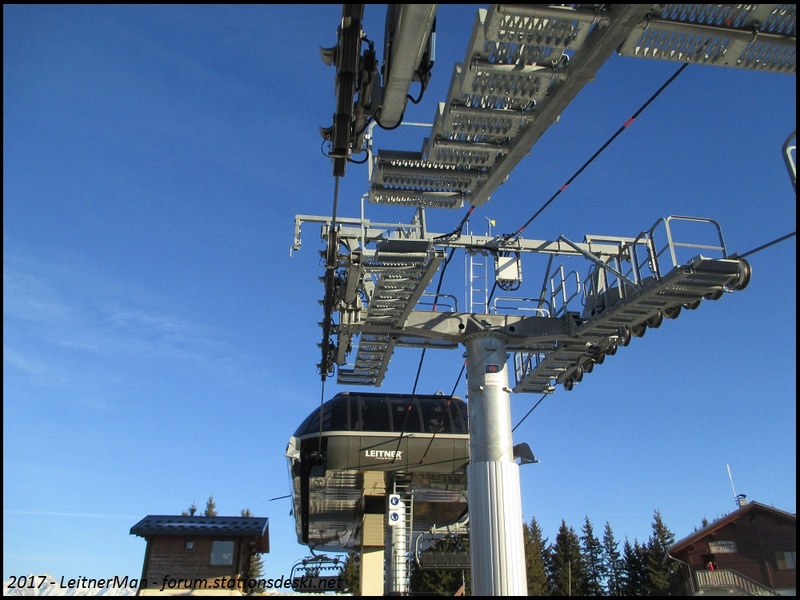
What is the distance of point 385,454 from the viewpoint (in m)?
17.7

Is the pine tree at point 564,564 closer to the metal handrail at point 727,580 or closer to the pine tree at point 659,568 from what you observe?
the pine tree at point 659,568

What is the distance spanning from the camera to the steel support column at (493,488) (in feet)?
38.0

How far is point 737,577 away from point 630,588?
56889 millimetres

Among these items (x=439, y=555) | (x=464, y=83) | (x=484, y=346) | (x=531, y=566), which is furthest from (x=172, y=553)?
(x=531, y=566)

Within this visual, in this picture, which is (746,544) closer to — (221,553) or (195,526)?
(221,553)

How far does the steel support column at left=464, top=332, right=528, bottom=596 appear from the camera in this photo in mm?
11594

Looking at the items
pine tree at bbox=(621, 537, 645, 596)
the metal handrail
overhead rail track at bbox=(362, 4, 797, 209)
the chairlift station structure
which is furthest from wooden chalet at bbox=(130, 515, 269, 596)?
pine tree at bbox=(621, 537, 645, 596)

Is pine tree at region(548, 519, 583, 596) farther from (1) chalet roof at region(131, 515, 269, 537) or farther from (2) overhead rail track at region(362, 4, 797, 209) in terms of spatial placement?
(2) overhead rail track at region(362, 4, 797, 209)

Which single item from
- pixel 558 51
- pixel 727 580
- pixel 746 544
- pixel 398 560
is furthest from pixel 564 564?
pixel 558 51

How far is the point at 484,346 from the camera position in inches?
546

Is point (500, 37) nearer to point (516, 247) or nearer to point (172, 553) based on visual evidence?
point (516, 247)

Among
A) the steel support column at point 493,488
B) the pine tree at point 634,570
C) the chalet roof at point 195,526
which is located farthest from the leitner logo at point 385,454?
the pine tree at point 634,570

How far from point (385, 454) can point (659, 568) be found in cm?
5577

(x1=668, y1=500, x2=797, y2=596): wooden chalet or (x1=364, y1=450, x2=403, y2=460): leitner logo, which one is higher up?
(x1=364, y1=450, x2=403, y2=460): leitner logo
